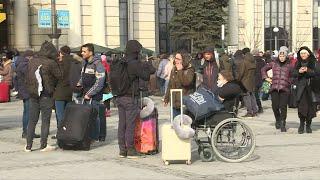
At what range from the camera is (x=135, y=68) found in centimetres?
1062

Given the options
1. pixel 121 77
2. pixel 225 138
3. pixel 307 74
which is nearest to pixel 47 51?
pixel 121 77

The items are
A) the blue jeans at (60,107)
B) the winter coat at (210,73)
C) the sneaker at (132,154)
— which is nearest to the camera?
the sneaker at (132,154)

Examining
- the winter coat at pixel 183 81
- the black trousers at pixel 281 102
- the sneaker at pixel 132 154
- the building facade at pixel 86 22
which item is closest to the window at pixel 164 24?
the building facade at pixel 86 22

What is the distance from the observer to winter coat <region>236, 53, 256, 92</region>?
17.8 meters

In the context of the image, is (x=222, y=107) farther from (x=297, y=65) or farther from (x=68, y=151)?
(x=297, y=65)

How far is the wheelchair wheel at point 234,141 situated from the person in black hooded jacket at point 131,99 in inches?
55.5

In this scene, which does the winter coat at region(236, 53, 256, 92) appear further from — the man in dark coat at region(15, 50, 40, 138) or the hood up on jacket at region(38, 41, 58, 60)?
the hood up on jacket at region(38, 41, 58, 60)

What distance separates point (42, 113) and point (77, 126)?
741 mm

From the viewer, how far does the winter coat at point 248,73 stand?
17781 mm

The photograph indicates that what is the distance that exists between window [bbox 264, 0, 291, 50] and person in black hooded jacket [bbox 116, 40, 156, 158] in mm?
33491

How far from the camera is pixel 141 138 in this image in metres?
11.0

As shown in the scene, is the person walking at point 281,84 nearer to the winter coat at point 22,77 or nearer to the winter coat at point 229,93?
the winter coat at point 229,93

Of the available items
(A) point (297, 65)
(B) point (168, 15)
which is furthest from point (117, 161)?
(B) point (168, 15)

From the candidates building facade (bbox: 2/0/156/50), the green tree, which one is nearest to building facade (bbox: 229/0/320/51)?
the green tree
